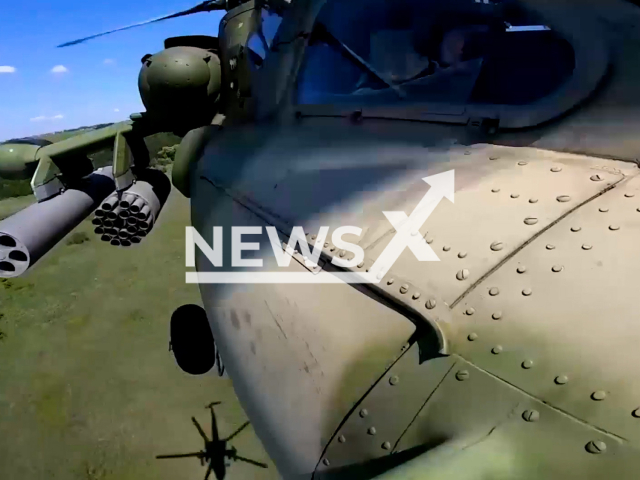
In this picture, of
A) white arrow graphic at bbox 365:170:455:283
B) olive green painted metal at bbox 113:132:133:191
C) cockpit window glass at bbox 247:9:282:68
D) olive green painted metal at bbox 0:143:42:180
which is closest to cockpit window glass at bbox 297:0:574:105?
white arrow graphic at bbox 365:170:455:283

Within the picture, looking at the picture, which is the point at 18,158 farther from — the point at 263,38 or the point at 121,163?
the point at 263,38

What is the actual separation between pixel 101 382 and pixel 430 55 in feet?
24.9

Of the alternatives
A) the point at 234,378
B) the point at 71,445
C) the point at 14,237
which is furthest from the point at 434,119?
the point at 71,445

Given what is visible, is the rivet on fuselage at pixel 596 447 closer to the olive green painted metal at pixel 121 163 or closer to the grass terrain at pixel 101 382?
the olive green painted metal at pixel 121 163

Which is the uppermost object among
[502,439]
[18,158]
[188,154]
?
[502,439]

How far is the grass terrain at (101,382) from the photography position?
7.17 meters

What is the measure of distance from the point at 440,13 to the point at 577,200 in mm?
1441

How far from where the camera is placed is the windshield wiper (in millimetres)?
2539

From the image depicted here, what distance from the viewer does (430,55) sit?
262cm

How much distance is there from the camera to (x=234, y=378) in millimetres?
2400

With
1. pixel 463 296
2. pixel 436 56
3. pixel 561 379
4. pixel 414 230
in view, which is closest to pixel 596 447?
pixel 561 379

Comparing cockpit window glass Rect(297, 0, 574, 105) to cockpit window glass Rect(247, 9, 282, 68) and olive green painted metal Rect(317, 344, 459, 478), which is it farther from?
olive green painted metal Rect(317, 344, 459, 478)

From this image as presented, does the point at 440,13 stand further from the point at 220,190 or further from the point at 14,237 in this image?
the point at 14,237

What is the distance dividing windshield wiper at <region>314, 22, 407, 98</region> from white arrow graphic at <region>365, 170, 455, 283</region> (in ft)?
2.55
